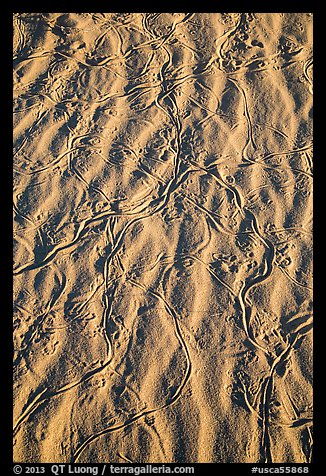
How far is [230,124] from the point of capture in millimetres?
3902

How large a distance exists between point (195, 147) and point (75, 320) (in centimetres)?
210

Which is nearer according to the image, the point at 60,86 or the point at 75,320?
the point at 75,320

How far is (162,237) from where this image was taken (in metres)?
3.39

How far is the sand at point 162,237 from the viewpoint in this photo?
2.76 metres

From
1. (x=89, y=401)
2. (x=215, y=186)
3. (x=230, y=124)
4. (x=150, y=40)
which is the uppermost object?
(x=150, y=40)

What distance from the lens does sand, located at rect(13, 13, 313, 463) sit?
2762mm
